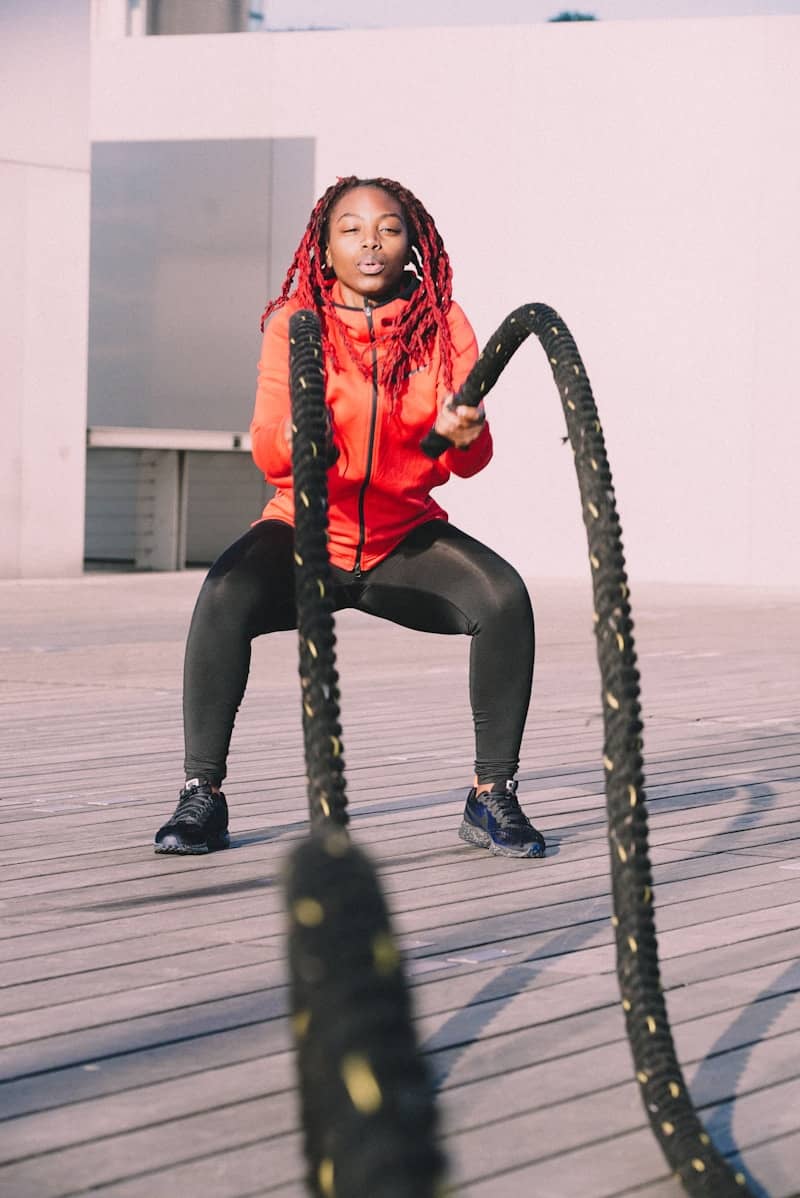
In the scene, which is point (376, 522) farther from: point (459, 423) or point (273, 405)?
point (459, 423)

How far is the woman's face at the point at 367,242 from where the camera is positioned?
404 cm

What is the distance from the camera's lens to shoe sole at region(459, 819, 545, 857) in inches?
161

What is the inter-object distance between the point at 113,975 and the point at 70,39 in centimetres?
1420

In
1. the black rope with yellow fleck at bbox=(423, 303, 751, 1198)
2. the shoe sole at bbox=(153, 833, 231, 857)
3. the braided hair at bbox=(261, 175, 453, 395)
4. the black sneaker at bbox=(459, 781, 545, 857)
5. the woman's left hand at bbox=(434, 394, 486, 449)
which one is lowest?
the shoe sole at bbox=(153, 833, 231, 857)

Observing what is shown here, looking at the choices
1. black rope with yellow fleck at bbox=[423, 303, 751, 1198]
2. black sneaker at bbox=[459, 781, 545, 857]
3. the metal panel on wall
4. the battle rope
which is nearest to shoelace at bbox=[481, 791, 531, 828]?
black sneaker at bbox=[459, 781, 545, 857]

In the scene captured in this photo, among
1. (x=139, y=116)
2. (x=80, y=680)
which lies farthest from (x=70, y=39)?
(x=80, y=680)

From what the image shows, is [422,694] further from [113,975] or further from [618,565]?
[618,565]

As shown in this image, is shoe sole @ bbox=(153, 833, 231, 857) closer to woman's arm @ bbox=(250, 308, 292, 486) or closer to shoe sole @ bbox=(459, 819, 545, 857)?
shoe sole @ bbox=(459, 819, 545, 857)

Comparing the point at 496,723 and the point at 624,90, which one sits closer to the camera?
the point at 496,723

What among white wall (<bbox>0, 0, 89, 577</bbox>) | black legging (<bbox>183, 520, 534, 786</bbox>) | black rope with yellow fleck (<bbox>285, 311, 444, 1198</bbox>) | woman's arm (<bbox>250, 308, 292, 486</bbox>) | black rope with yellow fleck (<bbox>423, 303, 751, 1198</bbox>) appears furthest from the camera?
white wall (<bbox>0, 0, 89, 577</bbox>)

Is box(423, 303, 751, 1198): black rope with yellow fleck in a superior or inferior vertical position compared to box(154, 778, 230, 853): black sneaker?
superior

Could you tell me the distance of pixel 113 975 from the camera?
300 cm

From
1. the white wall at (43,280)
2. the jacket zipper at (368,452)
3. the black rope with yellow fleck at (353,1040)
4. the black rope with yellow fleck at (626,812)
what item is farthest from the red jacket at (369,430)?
the white wall at (43,280)

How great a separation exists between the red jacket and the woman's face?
0.15 ft
